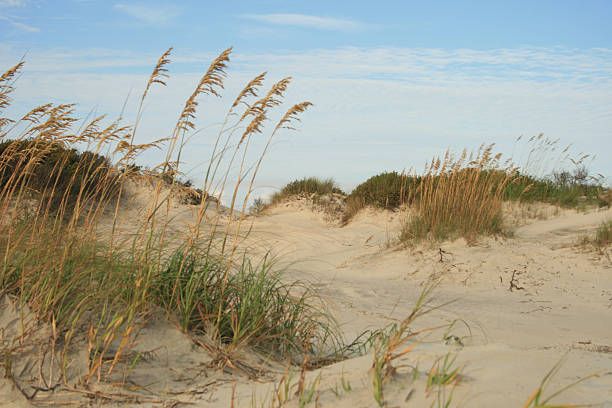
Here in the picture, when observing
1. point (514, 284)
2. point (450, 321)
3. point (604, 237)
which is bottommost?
point (450, 321)

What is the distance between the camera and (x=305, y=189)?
16141 millimetres

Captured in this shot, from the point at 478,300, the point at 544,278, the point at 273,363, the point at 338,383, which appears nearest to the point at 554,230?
the point at 544,278

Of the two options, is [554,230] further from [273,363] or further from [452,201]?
[273,363]

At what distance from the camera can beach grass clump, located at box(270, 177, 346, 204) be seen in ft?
52.8

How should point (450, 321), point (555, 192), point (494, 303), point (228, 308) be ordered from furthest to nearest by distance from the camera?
point (555, 192) < point (494, 303) < point (450, 321) < point (228, 308)

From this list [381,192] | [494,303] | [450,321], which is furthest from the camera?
[381,192]

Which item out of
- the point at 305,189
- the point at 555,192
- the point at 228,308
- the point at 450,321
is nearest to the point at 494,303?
the point at 450,321

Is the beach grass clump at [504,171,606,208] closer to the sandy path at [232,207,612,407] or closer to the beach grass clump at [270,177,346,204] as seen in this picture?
the sandy path at [232,207,612,407]

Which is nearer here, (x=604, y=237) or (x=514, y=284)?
(x=514, y=284)

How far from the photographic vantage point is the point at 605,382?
6.81ft

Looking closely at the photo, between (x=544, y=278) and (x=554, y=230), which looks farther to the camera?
(x=554, y=230)

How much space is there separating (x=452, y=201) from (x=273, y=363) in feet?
19.3

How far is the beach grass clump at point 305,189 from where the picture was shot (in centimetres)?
1609

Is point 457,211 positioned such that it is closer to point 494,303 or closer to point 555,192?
point 494,303
